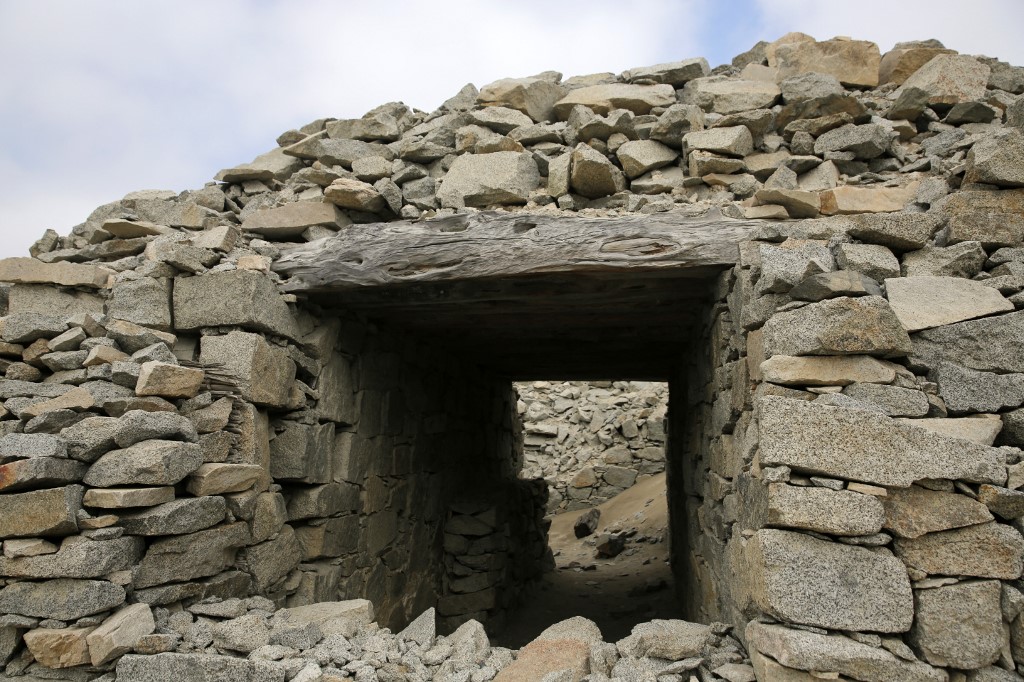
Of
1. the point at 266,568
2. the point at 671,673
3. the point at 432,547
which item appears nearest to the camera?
the point at 671,673

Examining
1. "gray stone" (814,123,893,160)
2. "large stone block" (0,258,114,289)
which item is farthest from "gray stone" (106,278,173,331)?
"gray stone" (814,123,893,160)

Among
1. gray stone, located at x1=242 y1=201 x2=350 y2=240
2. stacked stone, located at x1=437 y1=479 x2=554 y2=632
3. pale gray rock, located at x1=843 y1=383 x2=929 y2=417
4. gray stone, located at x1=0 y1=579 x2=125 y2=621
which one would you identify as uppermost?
gray stone, located at x1=242 y1=201 x2=350 y2=240

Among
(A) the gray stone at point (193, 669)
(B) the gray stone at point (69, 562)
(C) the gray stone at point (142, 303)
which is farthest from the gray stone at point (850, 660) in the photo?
(C) the gray stone at point (142, 303)

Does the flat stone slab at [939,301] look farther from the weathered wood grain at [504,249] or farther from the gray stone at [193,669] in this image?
the gray stone at [193,669]

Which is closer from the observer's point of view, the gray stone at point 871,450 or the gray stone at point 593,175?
the gray stone at point 871,450

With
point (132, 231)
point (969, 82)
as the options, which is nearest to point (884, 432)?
point (969, 82)

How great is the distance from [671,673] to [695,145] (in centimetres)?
302

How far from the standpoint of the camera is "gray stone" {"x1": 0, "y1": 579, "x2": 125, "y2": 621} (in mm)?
2627

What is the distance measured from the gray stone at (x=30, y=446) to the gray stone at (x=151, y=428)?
0.68ft

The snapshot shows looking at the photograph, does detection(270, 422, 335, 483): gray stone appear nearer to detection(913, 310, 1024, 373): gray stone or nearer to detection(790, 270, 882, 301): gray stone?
detection(790, 270, 882, 301): gray stone

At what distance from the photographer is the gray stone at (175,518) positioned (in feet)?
9.26

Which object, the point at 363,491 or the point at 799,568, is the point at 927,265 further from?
the point at 363,491

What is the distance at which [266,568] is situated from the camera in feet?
11.6

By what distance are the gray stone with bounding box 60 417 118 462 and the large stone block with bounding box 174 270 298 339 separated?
0.84 m
